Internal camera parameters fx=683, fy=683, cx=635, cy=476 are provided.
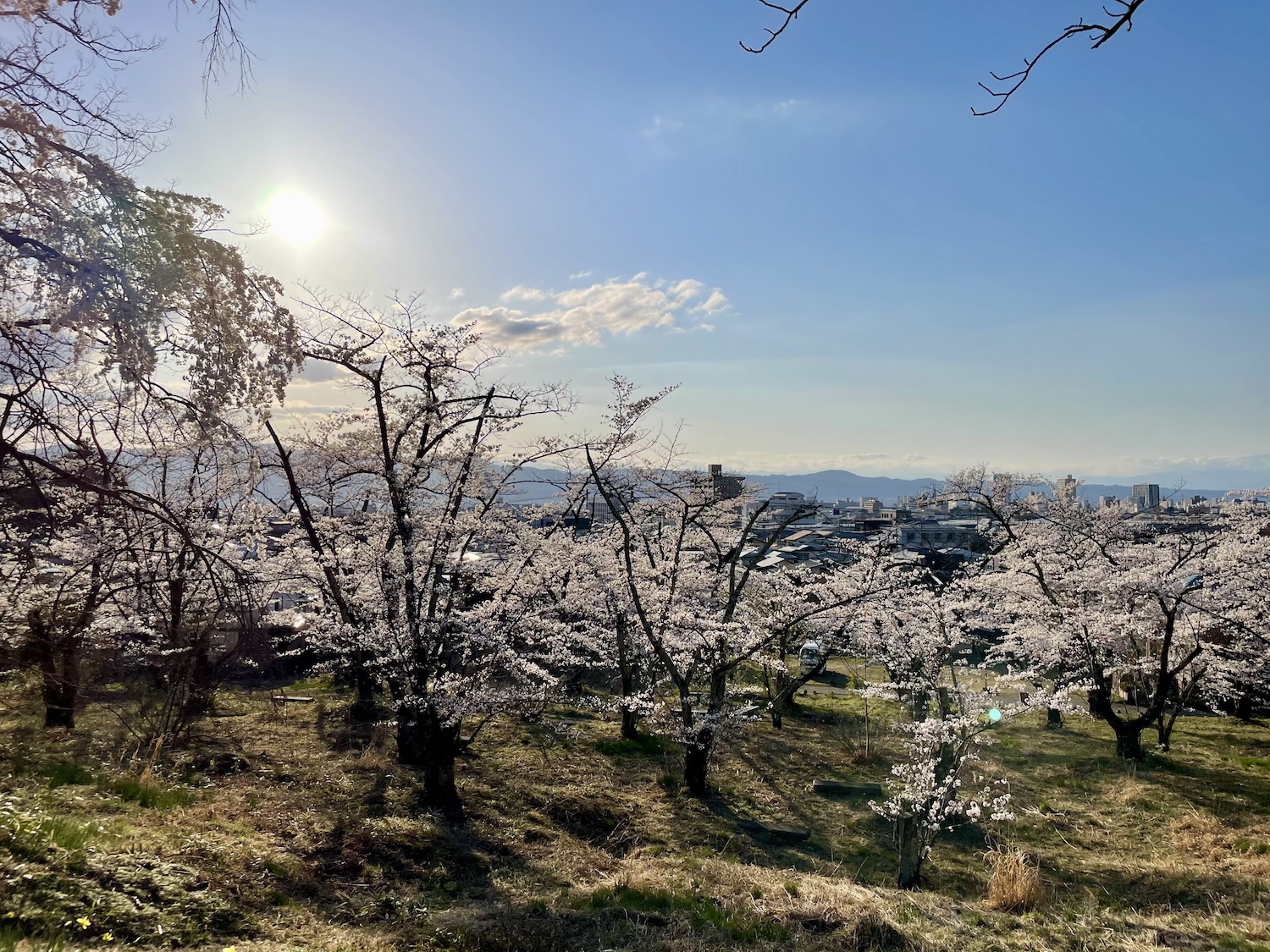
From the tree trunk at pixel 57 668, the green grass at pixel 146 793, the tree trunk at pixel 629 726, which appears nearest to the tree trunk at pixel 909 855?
the tree trunk at pixel 629 726

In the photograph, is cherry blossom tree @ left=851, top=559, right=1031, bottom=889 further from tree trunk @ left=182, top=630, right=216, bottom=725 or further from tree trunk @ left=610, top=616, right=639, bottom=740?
tree trunk @ left=182, top=630, right=216, bottom=725

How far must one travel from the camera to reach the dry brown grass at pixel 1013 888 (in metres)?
8.37

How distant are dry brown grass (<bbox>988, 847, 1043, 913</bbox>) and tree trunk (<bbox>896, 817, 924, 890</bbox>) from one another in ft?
3.24

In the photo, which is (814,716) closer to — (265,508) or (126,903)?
(265,508)

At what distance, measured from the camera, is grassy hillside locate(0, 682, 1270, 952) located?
593cm

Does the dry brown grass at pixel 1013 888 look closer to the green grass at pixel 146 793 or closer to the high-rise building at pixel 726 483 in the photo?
the green grass at pixel 146 793

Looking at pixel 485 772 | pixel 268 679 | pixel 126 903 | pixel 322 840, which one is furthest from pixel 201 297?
pixel 268 679

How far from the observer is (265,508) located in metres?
18.0

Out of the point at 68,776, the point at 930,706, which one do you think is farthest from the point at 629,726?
the point at 68,776

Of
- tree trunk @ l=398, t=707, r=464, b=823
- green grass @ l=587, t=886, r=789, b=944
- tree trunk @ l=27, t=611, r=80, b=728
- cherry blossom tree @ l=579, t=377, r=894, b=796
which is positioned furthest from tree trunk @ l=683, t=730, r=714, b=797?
tree trunk @ l=27, t=611, r=80, b=728

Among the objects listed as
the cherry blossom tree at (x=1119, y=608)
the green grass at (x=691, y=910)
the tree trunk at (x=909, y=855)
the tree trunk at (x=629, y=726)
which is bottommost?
the tree trunk at (x=629, y=726)

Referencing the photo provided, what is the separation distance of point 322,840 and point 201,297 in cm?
679

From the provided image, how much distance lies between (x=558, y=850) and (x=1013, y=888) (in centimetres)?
591

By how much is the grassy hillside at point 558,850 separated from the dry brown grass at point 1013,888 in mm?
283
